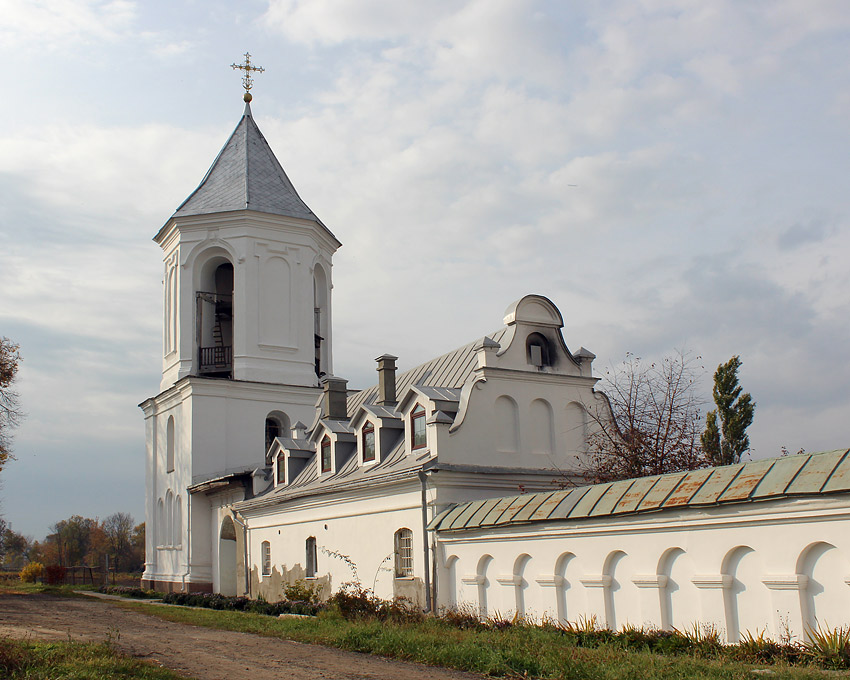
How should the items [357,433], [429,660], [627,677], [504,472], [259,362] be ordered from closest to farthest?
1. [627,677]
2. [429,660]
3. [504,472]
4. [357,433]
5. [259,362]

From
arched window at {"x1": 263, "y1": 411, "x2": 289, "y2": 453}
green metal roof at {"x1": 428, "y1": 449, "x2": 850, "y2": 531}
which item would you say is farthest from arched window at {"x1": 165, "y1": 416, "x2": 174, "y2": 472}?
green metal roof at {"x1": 428, "y1": 449, "x2": 850, "y2": 531}

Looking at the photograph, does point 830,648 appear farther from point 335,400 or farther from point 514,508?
point 335,400

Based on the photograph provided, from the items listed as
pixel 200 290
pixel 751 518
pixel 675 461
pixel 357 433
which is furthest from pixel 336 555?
pixel 200 290

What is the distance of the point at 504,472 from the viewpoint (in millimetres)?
21266

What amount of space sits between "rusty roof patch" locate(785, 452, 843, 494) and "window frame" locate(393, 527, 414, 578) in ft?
36.1

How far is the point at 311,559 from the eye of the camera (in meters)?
25.8

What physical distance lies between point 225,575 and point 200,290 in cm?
1157

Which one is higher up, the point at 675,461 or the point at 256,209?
the point at 256,209

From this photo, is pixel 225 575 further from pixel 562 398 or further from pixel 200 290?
pixel 562 398

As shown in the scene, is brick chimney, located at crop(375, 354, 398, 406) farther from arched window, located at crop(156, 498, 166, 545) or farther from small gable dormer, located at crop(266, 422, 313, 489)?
arched window, located at crop(156, 498, 166, 545)

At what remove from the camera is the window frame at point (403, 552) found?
68.9 ft

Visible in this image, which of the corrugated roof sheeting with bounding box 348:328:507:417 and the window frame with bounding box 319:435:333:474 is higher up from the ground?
the corrugated roof sheeting with bounding box 348:328:507:417

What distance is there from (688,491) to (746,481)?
1015 mm

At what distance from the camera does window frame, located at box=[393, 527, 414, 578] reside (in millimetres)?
21016
